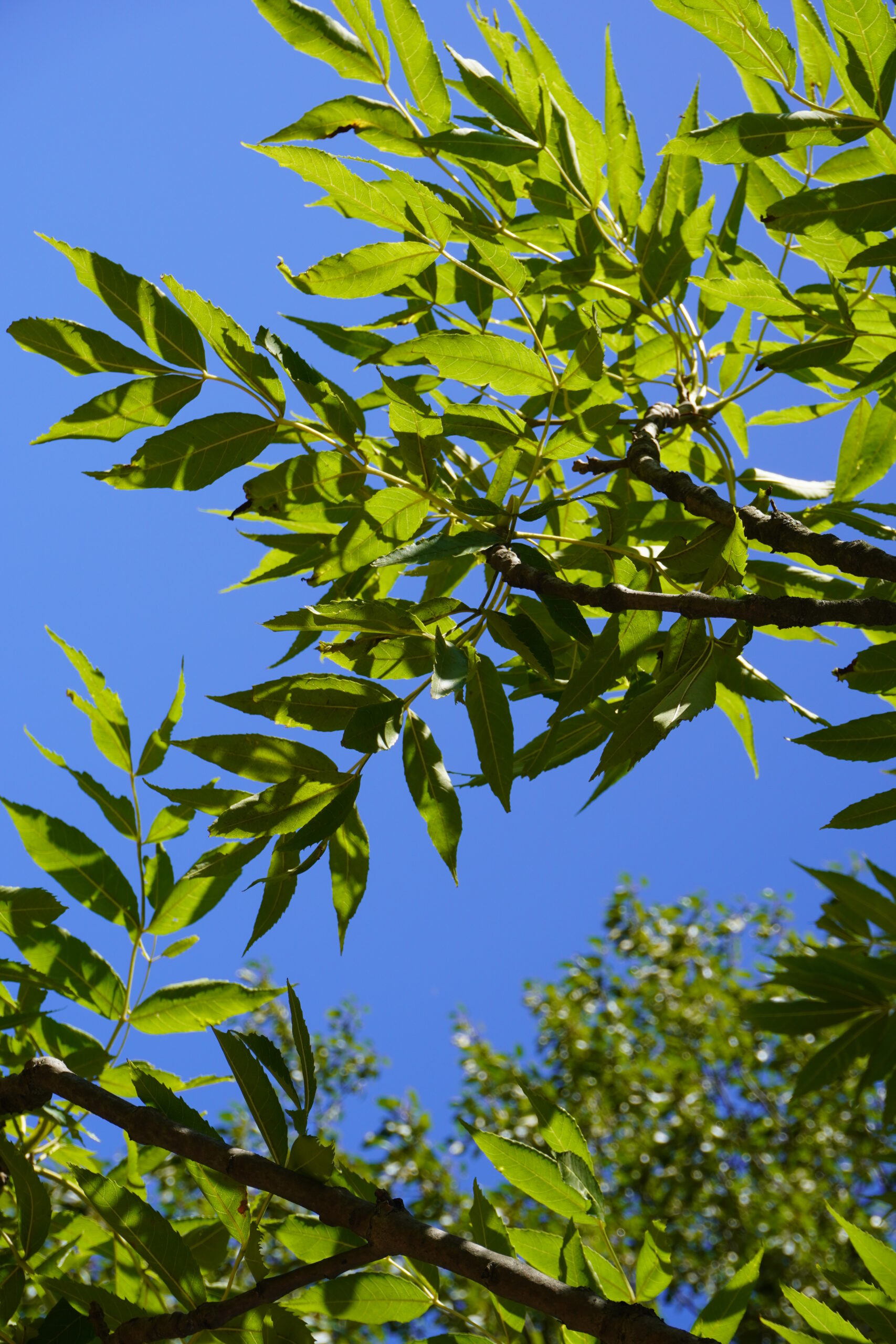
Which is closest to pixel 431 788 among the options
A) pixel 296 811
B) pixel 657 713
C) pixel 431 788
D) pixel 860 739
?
pixel 431 788

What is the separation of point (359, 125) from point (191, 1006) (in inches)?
45.4

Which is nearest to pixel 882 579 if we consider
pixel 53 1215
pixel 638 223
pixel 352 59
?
pixel 638 223

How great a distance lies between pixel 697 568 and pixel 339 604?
0.45 metres

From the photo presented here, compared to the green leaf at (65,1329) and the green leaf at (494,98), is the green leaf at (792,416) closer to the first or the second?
the green leaf at (494,98)

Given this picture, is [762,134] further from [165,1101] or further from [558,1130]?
[165,1101]

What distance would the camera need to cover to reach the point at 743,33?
3.49ft

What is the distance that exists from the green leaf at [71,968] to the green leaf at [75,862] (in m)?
0.08

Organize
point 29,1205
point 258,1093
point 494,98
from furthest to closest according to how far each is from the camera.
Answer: point 494,98 < point 29,1205 < point 258,1093

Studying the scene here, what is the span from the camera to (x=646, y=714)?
1.04 m

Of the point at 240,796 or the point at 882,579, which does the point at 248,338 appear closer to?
the point at 240,796

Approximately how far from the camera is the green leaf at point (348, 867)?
43.1 inches

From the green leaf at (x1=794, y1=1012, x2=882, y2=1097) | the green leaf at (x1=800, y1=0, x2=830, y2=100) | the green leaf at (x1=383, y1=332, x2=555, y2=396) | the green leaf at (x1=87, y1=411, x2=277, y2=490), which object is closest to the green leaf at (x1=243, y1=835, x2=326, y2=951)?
the green leaf at (x1=87, y1=411, x2=277, y2=490)

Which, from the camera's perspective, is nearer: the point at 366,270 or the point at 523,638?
the point at 523,638

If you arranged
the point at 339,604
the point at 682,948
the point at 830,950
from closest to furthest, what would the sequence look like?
the point at 339,604 → the point at 830,950 → the point at 682,948
